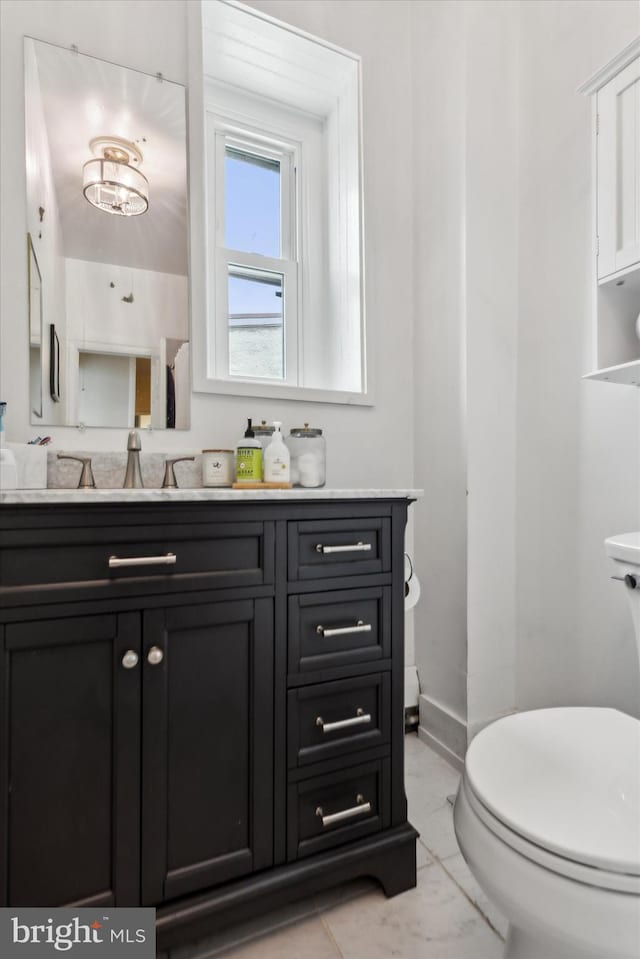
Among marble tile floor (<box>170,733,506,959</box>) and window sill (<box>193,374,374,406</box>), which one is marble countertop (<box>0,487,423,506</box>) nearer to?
window sill (<box>193,374,374,406</box>)

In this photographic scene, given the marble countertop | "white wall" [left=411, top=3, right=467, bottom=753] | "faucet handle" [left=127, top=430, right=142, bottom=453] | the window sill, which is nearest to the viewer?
the marble countertop

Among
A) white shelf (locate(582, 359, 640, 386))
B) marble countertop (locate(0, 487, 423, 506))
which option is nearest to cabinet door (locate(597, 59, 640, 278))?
white shelf (locate(582, 359, 640, 386))

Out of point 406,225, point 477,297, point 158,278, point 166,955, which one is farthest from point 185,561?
point 406,225

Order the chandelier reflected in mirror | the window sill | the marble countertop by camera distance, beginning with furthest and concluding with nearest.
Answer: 1. the window sill
2. the chandelier reflected in mirror
3. the marble countertop

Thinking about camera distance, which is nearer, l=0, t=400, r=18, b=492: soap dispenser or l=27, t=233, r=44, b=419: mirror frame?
l=0, t=400, r=18, b=492: soap dispenser

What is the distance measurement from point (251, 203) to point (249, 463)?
3.56 feet

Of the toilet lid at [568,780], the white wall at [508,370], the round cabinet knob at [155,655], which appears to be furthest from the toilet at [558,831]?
the white wall at [508,370]

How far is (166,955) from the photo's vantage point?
101cm

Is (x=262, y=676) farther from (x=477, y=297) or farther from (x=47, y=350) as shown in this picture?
(x=477, y=297)

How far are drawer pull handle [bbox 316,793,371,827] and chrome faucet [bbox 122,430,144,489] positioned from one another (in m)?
0.92

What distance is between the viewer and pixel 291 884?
1020mm

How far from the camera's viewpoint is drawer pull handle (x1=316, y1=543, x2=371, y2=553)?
107 cm

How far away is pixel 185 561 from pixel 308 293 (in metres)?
1.30

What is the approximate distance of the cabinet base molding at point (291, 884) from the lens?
94cm
